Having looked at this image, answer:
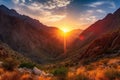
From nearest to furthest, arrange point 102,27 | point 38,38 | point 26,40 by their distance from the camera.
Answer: point 26,40 → point 102,27 → point 38,38

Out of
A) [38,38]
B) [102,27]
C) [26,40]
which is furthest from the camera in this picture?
[38,38]

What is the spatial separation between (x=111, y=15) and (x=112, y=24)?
17.3 m

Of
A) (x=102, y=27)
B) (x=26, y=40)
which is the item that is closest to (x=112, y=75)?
(x=26, y=40)

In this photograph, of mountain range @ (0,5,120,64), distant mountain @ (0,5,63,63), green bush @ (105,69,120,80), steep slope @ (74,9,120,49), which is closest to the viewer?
green bush @ (105,69,120,80)

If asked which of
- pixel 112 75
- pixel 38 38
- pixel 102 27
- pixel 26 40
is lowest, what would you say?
pixel 112 75

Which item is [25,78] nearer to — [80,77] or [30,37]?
[80,77]

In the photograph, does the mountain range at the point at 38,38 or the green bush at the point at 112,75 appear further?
the mountain range at the point at 38,38

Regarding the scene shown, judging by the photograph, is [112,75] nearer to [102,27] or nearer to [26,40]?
[26,40]

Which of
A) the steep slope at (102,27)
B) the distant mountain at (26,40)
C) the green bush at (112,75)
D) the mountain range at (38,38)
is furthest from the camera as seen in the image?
the steep slope at (102,27)

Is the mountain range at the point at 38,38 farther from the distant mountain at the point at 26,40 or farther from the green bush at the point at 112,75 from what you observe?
the green bush at the point at 112,75


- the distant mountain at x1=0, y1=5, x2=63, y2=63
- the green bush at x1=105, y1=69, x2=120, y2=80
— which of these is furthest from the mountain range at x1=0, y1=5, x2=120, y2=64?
the green bush at x1=105, y1=69, x2=120, y2=80

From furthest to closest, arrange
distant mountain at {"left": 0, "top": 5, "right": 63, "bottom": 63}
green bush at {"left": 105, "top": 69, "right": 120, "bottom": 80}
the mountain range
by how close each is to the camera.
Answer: distant mountain at {"left": 0, "top": 5, "right": 63, "bottom": 63}
the mountain range
green bush at {"left": 105, "top": 69, "right": 120, "bottom": 80}

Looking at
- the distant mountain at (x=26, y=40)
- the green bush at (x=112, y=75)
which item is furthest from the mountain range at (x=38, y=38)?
the green bush at (x=112, y=75)

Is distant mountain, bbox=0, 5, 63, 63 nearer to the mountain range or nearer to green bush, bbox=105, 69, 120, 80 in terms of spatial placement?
the mountain range
